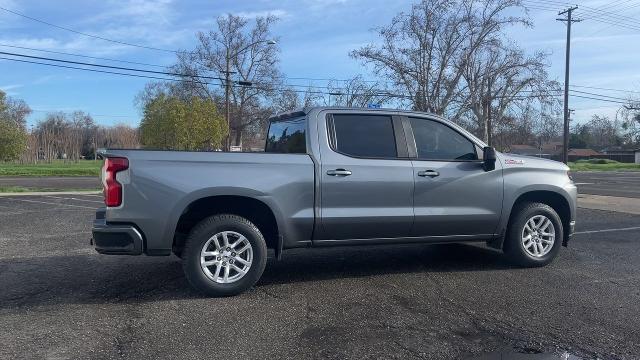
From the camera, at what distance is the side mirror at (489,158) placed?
6449mm

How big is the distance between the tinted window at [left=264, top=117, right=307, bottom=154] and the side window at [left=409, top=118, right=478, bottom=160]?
1280mm

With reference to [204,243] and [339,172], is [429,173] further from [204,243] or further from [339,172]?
[204,243]

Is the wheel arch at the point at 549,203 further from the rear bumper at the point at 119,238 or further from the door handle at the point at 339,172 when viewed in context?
the rear bumper at the point at 119,238

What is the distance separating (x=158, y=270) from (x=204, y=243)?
159 centimetres

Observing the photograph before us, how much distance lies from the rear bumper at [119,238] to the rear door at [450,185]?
9.49 ft

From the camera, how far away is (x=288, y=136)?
21.9 feet

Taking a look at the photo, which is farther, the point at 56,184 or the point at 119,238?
the point at 56,184

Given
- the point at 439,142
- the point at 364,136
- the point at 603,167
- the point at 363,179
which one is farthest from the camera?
the point at 603,167

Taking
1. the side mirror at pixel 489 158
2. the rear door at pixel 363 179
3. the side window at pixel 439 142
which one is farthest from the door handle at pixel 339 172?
the side mirror at pixel 489 158

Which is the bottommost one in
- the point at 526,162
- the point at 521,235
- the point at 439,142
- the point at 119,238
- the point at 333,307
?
the point at 333,307

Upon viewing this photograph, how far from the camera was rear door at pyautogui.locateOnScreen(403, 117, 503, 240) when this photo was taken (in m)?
6.28

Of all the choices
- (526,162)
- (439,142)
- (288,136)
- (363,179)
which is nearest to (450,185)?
(439,142)

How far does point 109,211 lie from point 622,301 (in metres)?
4.97

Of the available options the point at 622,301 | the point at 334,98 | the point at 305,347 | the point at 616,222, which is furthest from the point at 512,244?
the point at 334,98
